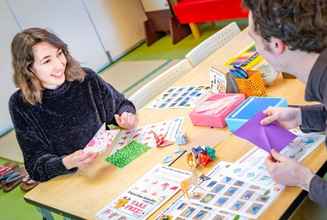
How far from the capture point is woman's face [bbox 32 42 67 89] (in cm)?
190

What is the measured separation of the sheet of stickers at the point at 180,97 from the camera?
6.36ft

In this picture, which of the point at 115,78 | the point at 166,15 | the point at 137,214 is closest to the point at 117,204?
the point at 137,214

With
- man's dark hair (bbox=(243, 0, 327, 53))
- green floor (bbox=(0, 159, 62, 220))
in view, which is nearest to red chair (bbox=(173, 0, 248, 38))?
green floor (bbox=(0, 159, 62, 220))

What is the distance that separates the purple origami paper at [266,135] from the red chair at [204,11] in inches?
127

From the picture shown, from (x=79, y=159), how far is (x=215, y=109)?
0.56 meters

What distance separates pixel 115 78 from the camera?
16.0ft

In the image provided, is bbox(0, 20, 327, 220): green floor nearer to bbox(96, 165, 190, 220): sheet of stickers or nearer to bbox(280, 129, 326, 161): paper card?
bbox(96, 165, 190, 220): sheet of stickers

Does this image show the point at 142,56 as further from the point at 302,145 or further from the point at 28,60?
the point at 302,145

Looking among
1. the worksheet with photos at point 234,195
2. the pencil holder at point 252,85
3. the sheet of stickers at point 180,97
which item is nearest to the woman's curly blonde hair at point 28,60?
the sheet of stickers at point 180,97

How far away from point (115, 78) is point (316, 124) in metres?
A: 3.67

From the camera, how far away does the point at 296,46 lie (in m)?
1.07

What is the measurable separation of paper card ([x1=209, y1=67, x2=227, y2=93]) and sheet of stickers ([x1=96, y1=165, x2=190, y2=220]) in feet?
1.51

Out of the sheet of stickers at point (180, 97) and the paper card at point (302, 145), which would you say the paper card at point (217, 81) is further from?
the paper card at point (302, 145)

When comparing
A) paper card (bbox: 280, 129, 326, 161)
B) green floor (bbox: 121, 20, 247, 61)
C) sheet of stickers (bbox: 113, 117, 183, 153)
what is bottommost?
green floor (bbox: 121, 20, 247, 61)
